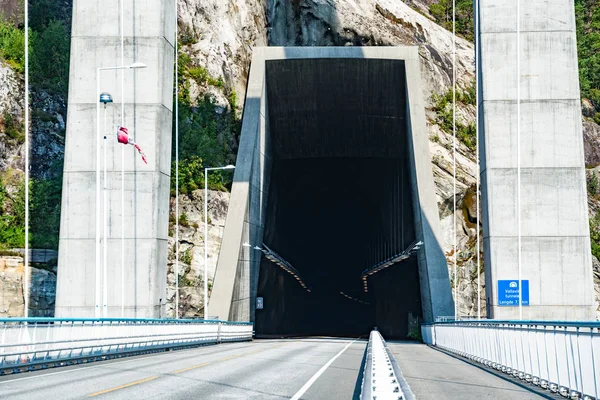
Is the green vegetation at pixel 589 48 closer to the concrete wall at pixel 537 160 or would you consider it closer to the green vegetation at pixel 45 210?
the concrete wall at pixel 537 160

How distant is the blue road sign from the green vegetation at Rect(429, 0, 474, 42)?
176 ft

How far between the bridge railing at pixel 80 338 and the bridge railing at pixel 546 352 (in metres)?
11.6

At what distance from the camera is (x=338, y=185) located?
248 ft

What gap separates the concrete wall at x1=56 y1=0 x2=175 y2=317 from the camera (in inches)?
1483

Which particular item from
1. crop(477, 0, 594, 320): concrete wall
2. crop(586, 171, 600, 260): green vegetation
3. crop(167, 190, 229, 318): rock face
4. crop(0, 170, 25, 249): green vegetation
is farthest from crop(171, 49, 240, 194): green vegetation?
crop(477, 0, 594, 320): concrete wall

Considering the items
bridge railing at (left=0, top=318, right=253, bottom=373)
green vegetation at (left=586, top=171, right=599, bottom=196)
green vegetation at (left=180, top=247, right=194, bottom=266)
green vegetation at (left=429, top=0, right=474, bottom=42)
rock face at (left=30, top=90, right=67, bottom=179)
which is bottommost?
bridge railing at (left=0, top=318, right=253, bottom=373)

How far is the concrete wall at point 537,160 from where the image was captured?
3806 cm

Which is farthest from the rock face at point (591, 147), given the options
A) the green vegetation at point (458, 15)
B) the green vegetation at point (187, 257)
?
the green vegetation at point (187, 257)

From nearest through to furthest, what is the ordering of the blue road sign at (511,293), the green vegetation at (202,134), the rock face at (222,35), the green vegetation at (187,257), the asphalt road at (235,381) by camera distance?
the asphalt road at (235,381) < the blue road sign at (511,293) < the green vegetation at (187,257) < the green vegetation at (202,134) < the rock face at (222,35)

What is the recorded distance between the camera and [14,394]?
14.4m

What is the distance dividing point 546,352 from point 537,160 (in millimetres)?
23182

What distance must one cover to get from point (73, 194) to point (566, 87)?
22550 mm

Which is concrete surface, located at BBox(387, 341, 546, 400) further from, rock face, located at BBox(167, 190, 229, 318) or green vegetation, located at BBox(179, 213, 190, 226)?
green vegetation, located at BBox(179, 213, 190, 226)

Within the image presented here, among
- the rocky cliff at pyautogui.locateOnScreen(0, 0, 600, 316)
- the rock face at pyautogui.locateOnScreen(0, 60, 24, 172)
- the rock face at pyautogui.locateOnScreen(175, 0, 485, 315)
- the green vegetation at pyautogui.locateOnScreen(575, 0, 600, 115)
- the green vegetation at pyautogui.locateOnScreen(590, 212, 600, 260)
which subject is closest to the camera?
the rock face at pyautogui.locateOnScreen(0, 60, 24, 172)
